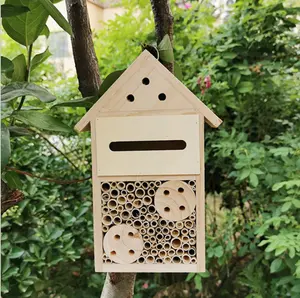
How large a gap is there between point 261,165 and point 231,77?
10.1 inches

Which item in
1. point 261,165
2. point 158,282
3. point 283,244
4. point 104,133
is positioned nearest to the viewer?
point 104,133

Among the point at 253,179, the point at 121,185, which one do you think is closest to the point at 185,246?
the point at 121,185

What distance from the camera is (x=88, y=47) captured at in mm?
525

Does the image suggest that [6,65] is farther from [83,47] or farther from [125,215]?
[125,215]

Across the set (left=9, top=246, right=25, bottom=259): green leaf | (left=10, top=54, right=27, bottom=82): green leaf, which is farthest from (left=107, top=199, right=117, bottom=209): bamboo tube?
(left=9, top=246, right=25, bottom=259): green leaf

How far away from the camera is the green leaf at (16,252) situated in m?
0.98

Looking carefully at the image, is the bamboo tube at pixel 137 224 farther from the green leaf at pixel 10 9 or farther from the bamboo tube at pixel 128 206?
the green leaf at pixel 10 9

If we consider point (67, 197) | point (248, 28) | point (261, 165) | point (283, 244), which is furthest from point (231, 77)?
point (67, 197)

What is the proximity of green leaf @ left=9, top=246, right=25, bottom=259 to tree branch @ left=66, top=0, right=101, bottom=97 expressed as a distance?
62 cm

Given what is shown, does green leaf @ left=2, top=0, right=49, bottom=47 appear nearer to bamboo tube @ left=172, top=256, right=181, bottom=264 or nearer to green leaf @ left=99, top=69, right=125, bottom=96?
green leaf @ left=99, top=69, right=125, bottom=96

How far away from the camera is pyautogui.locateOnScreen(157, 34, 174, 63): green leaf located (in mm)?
479

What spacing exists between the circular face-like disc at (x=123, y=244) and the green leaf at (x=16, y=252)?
0.59 metres

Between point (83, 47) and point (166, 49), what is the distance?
0.12m

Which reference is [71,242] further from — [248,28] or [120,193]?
[248,28]
